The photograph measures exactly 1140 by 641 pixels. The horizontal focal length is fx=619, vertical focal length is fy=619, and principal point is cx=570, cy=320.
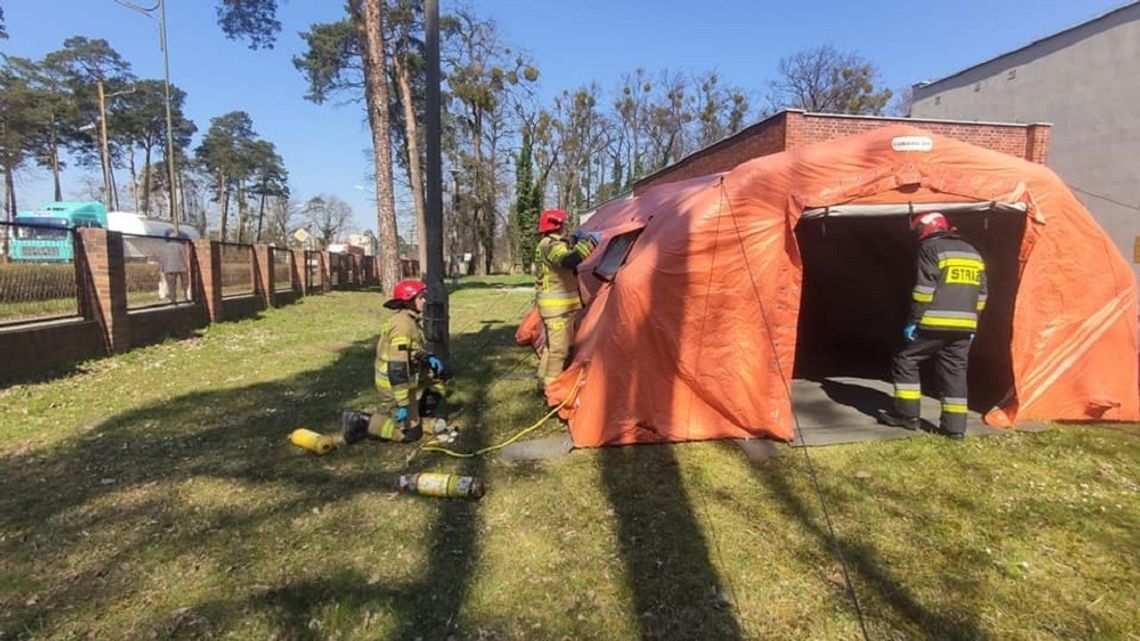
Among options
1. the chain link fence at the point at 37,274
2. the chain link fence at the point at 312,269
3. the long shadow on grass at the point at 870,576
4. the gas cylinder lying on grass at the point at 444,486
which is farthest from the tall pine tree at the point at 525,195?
the long shadow on grass at the point at 870,576

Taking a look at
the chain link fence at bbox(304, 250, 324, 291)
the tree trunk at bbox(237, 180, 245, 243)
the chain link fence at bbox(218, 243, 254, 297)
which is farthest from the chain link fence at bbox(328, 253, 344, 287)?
the tree trunk at bbox(237, 180, 245, 243)

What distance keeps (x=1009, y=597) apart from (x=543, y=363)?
443 centimetres

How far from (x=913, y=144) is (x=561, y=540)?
4326mm

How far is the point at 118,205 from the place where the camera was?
51.6 metres

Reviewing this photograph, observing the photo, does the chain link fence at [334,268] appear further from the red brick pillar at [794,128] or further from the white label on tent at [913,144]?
the white label on tent at [913,144]

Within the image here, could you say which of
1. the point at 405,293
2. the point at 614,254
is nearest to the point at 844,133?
the point at 614,254

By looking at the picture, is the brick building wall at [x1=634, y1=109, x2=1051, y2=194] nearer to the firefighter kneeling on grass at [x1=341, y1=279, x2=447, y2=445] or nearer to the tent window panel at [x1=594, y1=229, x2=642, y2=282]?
the tent window panel at [x1=594, y1=229, x2=642, y2=282]

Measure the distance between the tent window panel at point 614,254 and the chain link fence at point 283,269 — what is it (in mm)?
12866

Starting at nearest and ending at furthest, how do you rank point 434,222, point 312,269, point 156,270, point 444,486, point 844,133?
point 444,486 → point 434,222 → point 156,270 → point 844,133 → point 312,269

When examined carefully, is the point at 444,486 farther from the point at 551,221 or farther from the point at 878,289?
the point at 878,289

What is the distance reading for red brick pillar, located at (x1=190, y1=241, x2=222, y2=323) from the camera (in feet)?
39.7

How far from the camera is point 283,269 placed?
722 inches

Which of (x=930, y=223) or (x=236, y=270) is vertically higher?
(x=930, y=223)

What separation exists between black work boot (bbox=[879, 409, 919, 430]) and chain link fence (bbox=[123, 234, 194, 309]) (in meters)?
10.3
